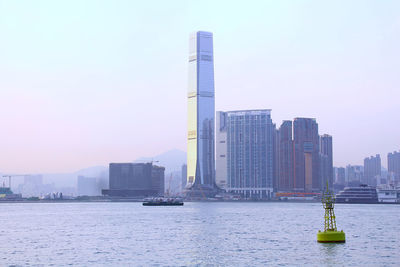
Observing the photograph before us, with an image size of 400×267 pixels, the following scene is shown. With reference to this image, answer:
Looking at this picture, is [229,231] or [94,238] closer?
[94,238]

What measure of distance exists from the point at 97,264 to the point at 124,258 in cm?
607

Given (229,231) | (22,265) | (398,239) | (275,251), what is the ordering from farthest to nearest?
(229,231) → (398,239) → (275,251) → (22,265)

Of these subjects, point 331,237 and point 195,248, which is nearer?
point 195,248

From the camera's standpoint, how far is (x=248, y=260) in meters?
77.1

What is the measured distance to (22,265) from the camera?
73.6 metres

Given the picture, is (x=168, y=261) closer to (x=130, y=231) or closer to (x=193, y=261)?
(x=193, y=261)

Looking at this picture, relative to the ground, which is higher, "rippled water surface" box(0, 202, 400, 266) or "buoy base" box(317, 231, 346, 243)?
"buoy base" box(317, 231, 346, 243)

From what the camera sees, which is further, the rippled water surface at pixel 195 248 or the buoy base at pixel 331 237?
the buoy base at pixel 331 237

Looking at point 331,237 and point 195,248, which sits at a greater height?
point 331,237

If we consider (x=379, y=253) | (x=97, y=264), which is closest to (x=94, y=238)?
(x=97, y=264)

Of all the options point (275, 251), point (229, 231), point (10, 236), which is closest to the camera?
point (275, 251)

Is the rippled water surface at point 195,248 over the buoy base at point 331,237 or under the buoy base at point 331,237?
under

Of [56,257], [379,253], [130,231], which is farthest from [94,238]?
[379,253]

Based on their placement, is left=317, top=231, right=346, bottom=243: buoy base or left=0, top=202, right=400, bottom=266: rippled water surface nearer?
left=0, top=202, right=400, bottom=266: rippled water surface
